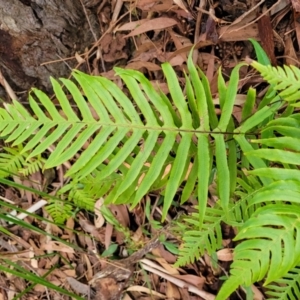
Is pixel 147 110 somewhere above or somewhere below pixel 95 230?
above

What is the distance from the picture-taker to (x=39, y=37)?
2.01 metres

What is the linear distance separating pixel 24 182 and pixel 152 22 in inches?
38.3

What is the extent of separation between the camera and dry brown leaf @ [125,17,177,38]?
6.30 ft

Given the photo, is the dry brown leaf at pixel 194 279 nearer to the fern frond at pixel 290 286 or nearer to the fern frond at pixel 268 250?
the fern frond at pixel 290 286

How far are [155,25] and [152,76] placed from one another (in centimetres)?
21

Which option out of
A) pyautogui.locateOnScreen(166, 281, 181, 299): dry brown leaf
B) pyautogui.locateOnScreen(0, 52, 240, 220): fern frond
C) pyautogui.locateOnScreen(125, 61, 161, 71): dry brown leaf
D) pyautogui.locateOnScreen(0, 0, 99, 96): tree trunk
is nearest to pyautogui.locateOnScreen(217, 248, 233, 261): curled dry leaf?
pyautogui.locateOnScreen(166, 281, 181, 299): dry brown leaf

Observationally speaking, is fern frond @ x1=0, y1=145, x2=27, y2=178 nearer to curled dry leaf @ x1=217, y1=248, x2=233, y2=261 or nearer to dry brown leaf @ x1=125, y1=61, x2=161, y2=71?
dry brown leaf @ x1=125, y1=61, x2=161, y2=71

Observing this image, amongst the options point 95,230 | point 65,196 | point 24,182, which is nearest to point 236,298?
point 95,230

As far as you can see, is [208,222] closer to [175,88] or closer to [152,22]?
[175,88]

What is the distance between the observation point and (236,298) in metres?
1.96

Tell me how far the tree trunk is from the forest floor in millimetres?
73

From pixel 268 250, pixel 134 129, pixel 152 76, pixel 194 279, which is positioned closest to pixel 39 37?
pixel 152 76

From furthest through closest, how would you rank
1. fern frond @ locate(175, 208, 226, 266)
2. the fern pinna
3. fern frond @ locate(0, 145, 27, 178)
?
fern frond @ locate(0, 145, 27, 178) < fern frond @ locate(175, 208, 226, 266) < the fern pinna

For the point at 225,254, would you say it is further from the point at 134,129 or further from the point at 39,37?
the point at 39,37
